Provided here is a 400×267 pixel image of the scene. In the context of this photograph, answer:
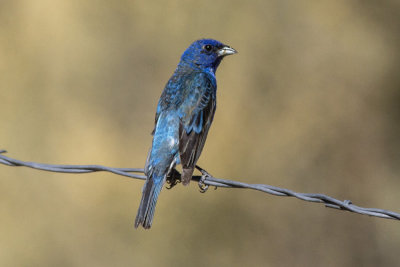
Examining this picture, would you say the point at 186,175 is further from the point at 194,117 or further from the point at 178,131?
the point at 194,117

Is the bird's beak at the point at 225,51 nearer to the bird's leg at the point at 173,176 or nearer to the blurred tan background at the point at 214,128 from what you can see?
the bird's leg at the point at 173,176

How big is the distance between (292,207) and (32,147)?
3.82 meters

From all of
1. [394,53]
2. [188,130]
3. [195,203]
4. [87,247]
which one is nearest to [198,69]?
[188,130]

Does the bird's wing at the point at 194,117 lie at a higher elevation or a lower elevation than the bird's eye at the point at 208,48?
lower

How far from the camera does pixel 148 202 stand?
5188mm

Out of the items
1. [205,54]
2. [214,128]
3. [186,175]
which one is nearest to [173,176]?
[186,175]

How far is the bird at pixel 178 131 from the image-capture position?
5.23 m

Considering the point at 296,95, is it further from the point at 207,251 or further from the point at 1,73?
the point at 1,73

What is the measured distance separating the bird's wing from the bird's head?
501mm

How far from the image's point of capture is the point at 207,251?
830 cm

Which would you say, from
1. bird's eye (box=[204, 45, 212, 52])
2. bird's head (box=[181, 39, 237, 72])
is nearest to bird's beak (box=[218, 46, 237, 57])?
bird's head (box=[181, 39, 237, 72])

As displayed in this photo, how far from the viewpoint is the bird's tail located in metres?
5.12

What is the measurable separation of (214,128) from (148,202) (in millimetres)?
3751

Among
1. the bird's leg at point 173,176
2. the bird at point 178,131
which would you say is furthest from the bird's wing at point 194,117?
the bird's leg at point 173,176
